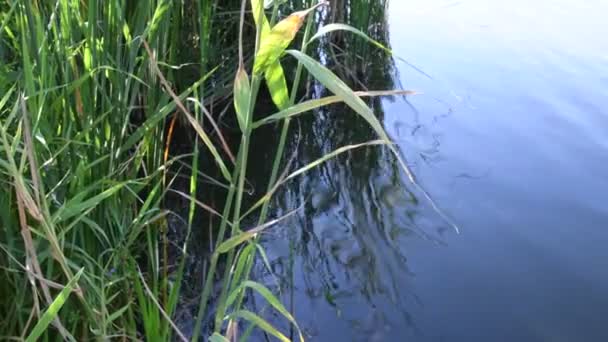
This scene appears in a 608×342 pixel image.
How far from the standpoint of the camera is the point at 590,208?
7.00 feet

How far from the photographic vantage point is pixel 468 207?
214 centimetres

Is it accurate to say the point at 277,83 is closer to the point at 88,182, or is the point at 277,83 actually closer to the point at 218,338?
the point at 218,338

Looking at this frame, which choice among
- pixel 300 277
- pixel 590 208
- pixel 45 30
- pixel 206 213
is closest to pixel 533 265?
pixel 590 208

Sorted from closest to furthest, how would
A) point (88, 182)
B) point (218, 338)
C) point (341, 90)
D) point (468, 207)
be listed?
point (341, 90), point (218, 338), point (88, 182), point (468, 207)

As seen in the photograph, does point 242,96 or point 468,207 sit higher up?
point 242,96

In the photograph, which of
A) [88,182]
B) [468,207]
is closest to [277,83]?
[88,182]

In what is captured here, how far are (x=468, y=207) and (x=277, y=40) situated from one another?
1.43 metres

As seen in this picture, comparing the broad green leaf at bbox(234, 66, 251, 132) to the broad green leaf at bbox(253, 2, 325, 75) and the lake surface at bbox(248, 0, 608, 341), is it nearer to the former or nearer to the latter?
the broad green leaf at bbox(253, 2, 325, 75)

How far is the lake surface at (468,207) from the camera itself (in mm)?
1747

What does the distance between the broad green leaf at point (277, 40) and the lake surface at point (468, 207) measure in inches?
31.1

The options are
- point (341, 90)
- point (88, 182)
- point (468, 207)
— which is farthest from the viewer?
point (468, 207)

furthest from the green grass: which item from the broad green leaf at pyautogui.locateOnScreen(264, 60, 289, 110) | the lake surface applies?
the lake surface

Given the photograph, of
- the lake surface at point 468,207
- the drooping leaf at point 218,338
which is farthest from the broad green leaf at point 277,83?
the lake surface at point 468,207

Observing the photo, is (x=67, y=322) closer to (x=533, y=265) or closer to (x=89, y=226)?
(x=89, y=226)
